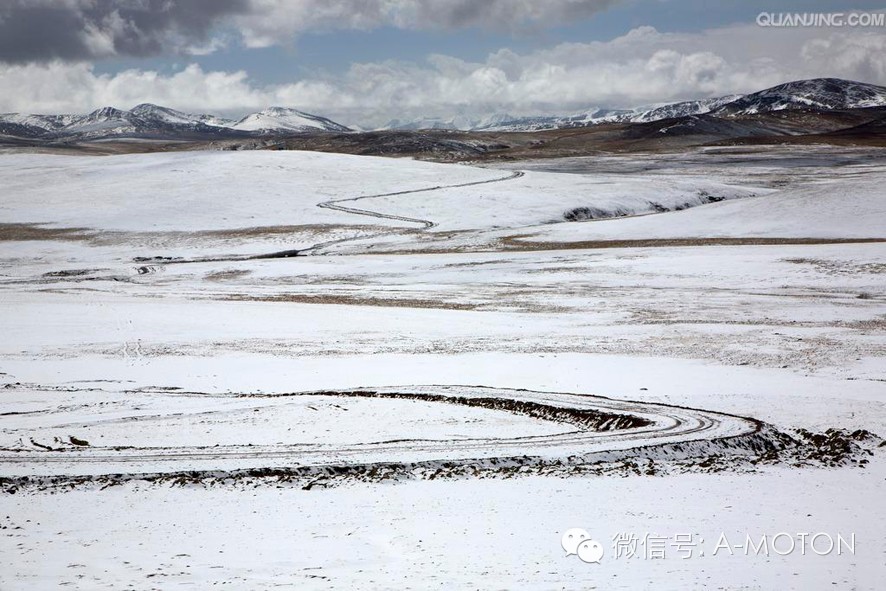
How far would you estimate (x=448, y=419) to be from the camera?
1384 cm

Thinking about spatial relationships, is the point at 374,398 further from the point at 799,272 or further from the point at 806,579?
the point at 799,272

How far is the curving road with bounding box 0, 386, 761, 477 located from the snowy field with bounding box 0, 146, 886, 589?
0.07 meters

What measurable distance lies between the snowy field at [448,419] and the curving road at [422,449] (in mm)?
68

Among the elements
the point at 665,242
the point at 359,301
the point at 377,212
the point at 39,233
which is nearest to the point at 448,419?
the point at 359,301

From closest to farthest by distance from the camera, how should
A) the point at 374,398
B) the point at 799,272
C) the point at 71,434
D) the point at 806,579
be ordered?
the point at 806,579
the point at 71,434
the point at 374,398
the point at 799,272

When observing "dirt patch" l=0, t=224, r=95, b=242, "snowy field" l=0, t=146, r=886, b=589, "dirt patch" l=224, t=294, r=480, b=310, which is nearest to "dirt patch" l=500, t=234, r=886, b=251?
"snowy field" l=0, t=146, r=886, b=589

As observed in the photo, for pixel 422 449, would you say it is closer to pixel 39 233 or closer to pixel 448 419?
pixel 448 419

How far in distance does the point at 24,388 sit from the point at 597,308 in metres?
18.9

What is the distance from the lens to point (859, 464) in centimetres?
1165

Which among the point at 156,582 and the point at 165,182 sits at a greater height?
the point at 165,182

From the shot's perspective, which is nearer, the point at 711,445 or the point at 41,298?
the point at 711,445

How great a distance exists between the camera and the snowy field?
8.55m

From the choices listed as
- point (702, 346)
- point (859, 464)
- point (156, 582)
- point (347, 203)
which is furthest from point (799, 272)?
point (347, 203)

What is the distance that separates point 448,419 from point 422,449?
2.12 meters
